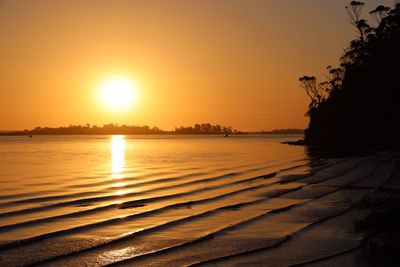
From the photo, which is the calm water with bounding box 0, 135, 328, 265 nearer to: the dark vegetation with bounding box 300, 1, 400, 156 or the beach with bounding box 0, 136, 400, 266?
the beach with bounding box 0, 136, 400, 266

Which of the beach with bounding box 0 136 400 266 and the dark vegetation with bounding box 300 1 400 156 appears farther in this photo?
the dark vegetation with bounding box 300 1 400 156

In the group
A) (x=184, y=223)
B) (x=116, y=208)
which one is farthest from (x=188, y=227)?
(x=116, y=208)

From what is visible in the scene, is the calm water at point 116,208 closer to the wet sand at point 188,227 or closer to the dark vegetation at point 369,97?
the wet sand at point 188,227

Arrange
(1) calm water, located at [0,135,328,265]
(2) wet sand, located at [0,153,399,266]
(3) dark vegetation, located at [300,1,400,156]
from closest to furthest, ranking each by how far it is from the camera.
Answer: (2) wet sand, located at [0,153,399,266] → (1) calm water, located at [0,135,328,265] → (3) dark vegetation, located at [300,1,400,156]

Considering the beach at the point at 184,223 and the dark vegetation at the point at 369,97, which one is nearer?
the beach at the point at 184,223

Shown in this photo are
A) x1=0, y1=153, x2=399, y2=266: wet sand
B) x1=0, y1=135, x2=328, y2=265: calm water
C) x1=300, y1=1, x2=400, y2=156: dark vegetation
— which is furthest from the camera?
x1=300, y1=1, x2=400, y2=156: dark vegetation

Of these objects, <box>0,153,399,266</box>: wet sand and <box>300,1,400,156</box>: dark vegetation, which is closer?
<box>0,153,399,266</box>: wet sand

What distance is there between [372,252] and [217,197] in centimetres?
1182

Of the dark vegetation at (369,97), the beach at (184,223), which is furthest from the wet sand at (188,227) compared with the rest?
the dark vegetation at (369,97)

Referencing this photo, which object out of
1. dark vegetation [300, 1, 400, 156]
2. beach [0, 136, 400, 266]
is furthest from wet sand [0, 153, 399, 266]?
dark vegetation [300, 1, 400, 156]

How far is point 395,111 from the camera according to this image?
5356 centimetres

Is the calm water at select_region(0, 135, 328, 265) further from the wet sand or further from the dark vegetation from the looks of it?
the dark vegetation

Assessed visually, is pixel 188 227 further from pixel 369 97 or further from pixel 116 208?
pixel 369 97

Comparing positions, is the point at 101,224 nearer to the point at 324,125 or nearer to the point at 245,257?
the point at 245,257
